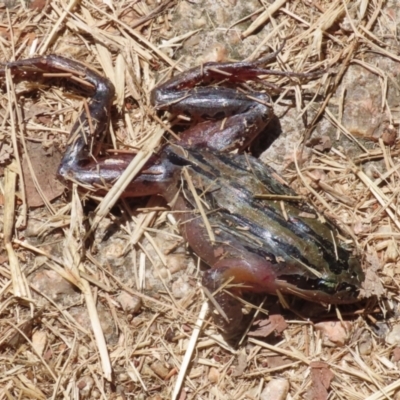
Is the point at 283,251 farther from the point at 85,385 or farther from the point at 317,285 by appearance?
the point at 85,385

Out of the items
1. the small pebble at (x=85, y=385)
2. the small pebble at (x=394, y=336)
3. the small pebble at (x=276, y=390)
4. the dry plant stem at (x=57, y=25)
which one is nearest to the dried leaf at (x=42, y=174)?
the dry plant stem at (x=57, y=25)

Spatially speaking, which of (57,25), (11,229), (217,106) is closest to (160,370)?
(11,229)

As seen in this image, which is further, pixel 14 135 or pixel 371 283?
pixel 14 135

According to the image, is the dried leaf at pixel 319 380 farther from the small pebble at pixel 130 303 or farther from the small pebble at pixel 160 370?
the small pebble at pixel 130 303

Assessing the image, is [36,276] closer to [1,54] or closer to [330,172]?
[1,54]

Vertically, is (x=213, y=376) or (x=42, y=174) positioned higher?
(x=42, y=174)
